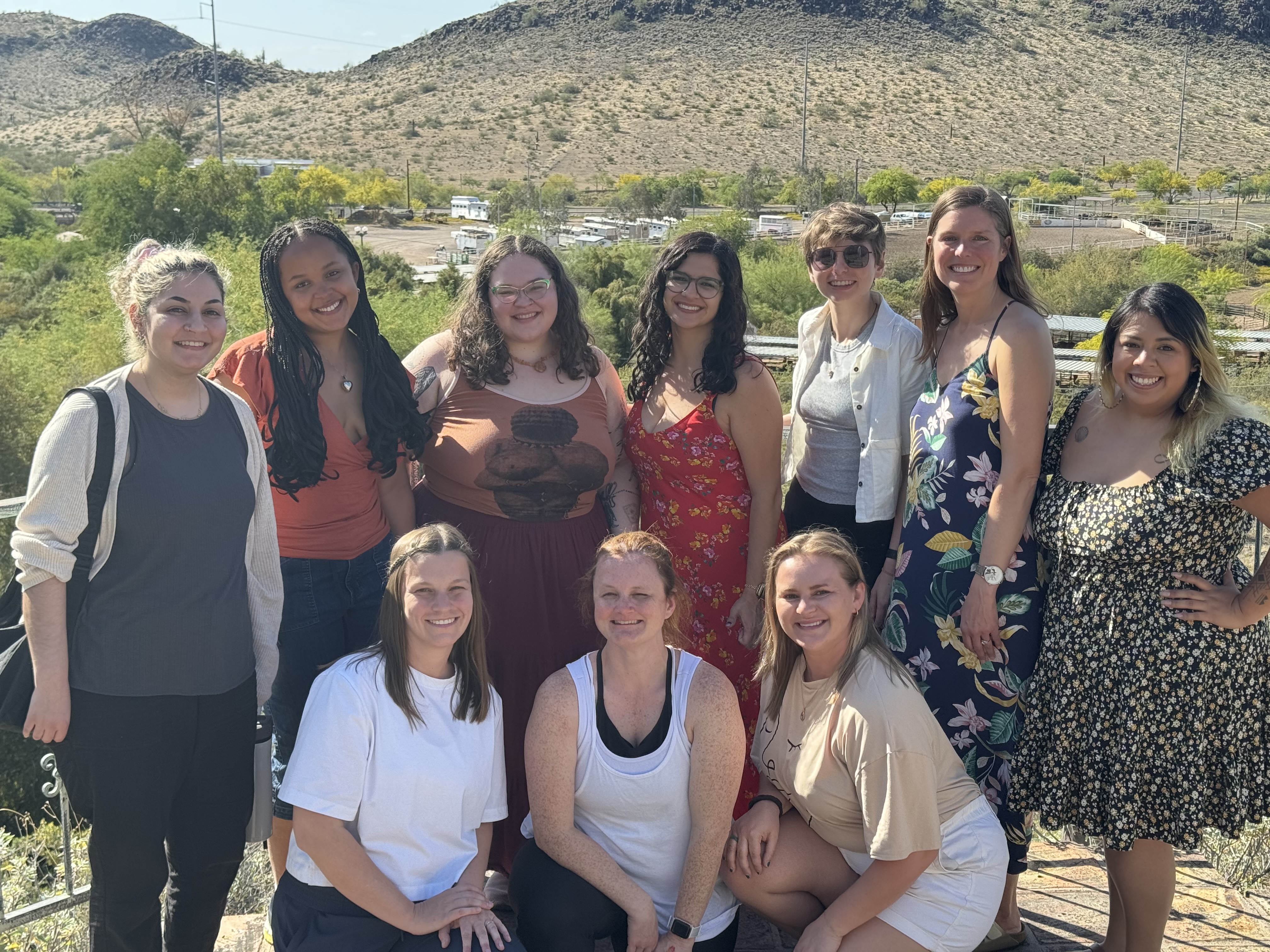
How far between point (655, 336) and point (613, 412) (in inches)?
10.5

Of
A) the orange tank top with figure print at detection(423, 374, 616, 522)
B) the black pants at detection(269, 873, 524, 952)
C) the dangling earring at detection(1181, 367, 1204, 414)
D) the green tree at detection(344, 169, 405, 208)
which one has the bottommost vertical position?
the black pants at detection(269, 873, 524, 952)

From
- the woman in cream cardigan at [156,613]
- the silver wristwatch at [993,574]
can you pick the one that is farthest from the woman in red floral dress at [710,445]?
the woman in cream cardigan at [156,613]

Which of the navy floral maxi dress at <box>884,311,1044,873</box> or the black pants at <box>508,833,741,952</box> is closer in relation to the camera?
the black pants at <box>508,833,741,952</box>

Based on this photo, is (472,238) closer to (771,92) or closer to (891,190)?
(891,190)

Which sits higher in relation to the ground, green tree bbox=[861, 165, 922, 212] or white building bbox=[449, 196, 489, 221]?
green tree bbox=[861, 165, 922, 212]

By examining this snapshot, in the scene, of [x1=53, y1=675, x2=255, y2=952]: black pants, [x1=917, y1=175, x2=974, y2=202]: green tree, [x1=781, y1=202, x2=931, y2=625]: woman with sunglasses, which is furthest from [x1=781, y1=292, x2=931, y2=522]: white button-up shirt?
[x1=917, y1=175, x2=974, y2=202]: green tree

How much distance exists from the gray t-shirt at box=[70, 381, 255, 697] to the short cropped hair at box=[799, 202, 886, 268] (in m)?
1.74

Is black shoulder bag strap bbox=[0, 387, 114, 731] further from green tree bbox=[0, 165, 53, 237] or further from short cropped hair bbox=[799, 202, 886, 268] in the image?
green tree bbox=[0, 165, 53, 237]

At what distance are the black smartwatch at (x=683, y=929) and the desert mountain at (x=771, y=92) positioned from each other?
5926 centimetres

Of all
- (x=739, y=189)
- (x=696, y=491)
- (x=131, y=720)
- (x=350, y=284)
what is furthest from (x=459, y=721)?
(x=739, y=189)

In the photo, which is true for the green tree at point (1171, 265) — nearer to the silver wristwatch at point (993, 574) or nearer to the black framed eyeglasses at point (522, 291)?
the silver wristwatch at point (993, 574)

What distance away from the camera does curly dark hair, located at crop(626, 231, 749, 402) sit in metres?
3.13

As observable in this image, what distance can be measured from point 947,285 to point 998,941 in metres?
1.85

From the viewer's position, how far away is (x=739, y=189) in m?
47.6
